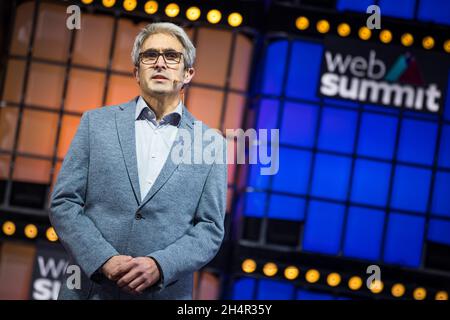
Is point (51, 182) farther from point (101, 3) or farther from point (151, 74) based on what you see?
point (151, 74)

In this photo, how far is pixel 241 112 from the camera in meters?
4.06

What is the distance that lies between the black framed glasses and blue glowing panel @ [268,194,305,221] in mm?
2407

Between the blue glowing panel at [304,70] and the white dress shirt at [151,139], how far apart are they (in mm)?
2365

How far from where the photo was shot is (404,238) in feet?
13.4

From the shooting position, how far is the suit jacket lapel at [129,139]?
5.47 ft

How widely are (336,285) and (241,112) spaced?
4.19ft

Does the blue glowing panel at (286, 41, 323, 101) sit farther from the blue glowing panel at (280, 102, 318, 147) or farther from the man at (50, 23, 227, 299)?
the man at (50, 23, 227, 299)

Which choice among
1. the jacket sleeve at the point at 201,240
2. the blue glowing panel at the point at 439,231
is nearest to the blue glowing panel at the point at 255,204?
the blue glowing panel at the point at 439,231

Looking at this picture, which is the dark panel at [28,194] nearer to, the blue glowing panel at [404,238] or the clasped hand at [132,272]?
the blue glowing panel at [404,238]

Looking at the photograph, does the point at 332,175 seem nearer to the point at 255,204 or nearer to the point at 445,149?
the point at 255,204

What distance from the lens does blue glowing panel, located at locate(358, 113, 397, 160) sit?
13.3 feet

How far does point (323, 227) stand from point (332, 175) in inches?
13.8
